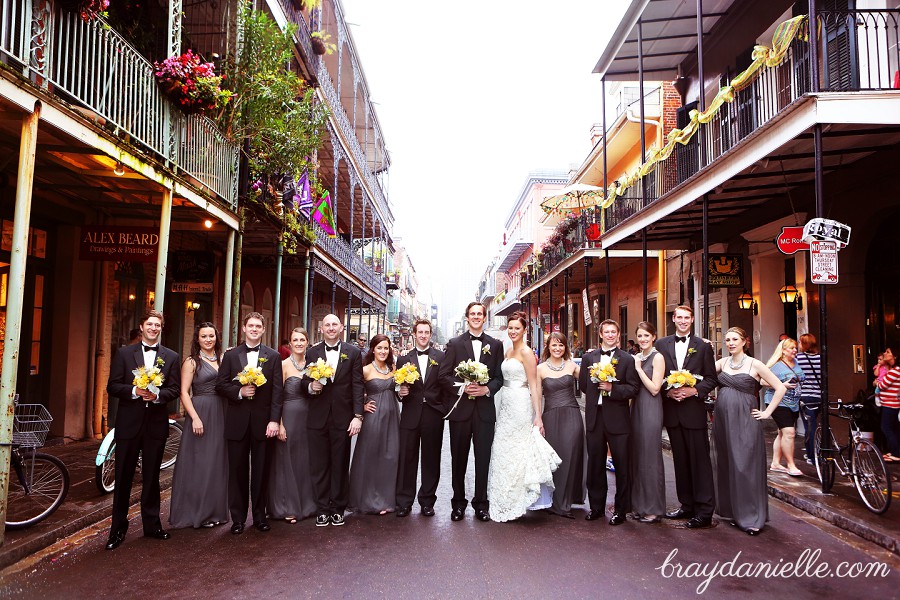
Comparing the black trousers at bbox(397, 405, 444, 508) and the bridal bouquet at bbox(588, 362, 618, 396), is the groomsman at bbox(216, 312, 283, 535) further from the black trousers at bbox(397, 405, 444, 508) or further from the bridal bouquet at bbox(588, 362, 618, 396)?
the bridal bouquet at bbox(588, 362, 618, 396)

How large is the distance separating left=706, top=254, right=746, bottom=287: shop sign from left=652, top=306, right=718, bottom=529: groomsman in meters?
8.32

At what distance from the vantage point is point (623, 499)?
6.38 metres

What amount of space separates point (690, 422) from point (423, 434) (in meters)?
2.69

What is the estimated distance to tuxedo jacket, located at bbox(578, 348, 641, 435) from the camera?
6.46 m

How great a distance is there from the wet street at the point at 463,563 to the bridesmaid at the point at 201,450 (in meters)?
0.18

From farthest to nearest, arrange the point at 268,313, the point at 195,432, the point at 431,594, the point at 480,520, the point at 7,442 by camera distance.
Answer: the point at 268,313, the point at 480,520, the point at 195,432, the point at 7,442, the point at 431,594

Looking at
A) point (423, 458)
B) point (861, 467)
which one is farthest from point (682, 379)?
point (423, 458)

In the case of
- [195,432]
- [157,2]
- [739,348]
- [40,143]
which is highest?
[157,2]

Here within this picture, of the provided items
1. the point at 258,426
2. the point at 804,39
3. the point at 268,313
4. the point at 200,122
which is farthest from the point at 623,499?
the point at 268,313

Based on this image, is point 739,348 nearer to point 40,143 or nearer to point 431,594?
point 431,594

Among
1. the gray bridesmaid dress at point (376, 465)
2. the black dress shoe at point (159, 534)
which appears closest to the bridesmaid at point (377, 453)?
the gray bridesmaid dress at point (376, 465)

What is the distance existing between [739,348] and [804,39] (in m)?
4.36

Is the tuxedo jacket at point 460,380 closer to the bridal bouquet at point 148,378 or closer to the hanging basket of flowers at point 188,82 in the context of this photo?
the bridal bouquet at point 148,378

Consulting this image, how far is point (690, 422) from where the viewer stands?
650cm
